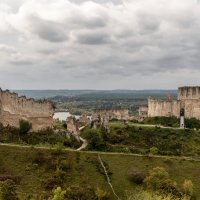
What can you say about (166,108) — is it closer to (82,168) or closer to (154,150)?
(154,150)

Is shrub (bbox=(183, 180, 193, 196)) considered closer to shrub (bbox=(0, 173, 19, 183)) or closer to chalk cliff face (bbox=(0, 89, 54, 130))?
shrub (bbox=(0, 173, 19, 183))

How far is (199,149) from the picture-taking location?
7544 cm

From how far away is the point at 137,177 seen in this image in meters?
57.1

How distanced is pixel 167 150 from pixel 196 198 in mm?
20847

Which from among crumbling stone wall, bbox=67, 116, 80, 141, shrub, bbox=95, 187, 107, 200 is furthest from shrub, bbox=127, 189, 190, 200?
crumbling stone wall, bbox=67, 116, 80, 141

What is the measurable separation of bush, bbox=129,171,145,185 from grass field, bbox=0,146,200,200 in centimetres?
70

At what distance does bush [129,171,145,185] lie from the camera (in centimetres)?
5653

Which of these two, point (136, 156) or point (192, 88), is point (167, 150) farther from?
point (192, 88)

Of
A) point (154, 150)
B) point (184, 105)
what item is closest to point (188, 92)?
point (184, 105)

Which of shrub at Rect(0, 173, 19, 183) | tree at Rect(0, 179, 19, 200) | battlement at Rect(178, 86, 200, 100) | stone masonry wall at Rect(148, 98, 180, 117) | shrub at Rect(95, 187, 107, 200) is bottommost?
shrub at Rect(95, 187, 107, 200)

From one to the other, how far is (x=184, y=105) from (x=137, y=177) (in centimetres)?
4253

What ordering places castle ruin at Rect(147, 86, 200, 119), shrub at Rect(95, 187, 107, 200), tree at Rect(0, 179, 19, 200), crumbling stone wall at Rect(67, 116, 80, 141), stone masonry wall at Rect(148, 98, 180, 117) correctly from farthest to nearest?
stone masonry wall at Rect(148, 98, 180, 117) → castle ruin at Rect(147, 86, 200, 119) → crumbling stone wall at Rect(67, 116, 80, 141) → shrub at Rect(95, 187, 107, 200) → tree at Rect(0, 179, 19, 200)

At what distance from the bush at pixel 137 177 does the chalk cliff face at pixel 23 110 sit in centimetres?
2079

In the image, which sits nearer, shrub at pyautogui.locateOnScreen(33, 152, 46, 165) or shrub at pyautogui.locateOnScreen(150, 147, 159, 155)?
shrub at pyautogui.locateOnScreen(33, 152, 46, 165)
